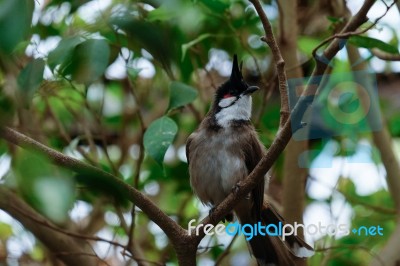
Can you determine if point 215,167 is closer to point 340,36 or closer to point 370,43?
point 370,43

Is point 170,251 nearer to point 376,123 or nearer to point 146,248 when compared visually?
point 146,248

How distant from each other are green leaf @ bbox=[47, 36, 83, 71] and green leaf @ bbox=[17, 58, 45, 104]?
4.6 inches

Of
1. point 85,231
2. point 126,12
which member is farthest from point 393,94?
point 126,12

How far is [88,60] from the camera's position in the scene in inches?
56.5

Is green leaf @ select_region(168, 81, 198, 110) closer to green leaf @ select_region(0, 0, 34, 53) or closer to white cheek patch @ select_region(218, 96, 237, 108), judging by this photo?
white cheek patch @ select_region(218, 96, 237, 108)

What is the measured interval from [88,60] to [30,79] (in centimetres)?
35

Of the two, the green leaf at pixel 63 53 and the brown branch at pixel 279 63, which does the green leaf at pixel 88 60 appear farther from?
A: the brown branch at pixel 279 63

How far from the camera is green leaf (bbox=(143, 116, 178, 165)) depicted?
168cm

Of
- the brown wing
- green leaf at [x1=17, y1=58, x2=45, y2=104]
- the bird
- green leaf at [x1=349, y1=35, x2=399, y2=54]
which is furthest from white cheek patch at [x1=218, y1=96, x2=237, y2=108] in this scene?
green leaf at [x1=17, y1=58, x2=45, y2=104]

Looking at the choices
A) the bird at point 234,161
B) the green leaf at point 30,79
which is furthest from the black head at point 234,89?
the green leaf at point 30,79

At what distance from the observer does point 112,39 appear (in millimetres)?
2010

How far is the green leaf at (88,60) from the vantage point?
1411 mm

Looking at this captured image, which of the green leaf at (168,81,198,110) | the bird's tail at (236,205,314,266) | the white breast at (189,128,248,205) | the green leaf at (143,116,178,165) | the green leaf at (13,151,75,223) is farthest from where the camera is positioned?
the white breast at (189,128,248,205)

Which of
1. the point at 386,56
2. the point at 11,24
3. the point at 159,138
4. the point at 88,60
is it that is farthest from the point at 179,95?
the point at 11,24
